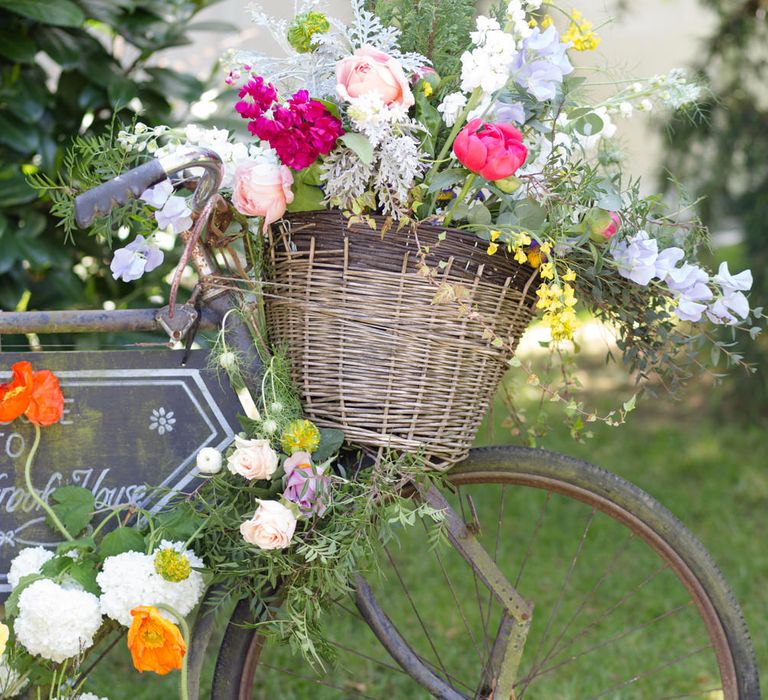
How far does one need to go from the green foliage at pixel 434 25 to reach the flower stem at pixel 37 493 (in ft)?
2.88

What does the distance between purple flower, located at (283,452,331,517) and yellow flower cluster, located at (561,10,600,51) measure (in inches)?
30.4

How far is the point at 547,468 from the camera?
1.64 metres

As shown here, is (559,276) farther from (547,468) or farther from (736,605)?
(736,605)

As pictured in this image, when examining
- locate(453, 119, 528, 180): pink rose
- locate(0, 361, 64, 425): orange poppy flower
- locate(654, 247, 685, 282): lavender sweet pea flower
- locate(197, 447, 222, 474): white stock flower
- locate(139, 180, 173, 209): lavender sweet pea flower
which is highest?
locate(453, 119, 528, 180): pink rose

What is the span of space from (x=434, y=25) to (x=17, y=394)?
0.89 m

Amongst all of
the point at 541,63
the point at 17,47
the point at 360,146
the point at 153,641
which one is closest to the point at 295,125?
the point at 360,146

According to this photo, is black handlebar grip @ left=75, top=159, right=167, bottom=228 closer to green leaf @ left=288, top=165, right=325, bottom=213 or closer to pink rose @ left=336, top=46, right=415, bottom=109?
green leaf @ left=288, top=165, right=325, bottom=213

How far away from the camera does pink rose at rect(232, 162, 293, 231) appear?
1.40m

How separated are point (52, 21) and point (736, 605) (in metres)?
2.01

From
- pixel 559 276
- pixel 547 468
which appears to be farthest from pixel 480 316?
pixel 547 468

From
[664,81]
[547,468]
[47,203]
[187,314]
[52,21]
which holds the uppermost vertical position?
[664,81]

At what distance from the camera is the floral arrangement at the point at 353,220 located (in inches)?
53.5

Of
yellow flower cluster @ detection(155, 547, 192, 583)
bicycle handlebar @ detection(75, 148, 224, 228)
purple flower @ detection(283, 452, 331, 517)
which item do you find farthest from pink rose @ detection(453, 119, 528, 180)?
yellow flower cluster @ detection(155, 547, 192, 583)

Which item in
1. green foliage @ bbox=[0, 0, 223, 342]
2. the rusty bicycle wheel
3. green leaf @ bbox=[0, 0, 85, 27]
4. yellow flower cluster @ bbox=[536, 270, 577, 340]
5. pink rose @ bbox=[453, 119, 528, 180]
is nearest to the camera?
pink rose @ bbox=[453, 119, 528, 180]
